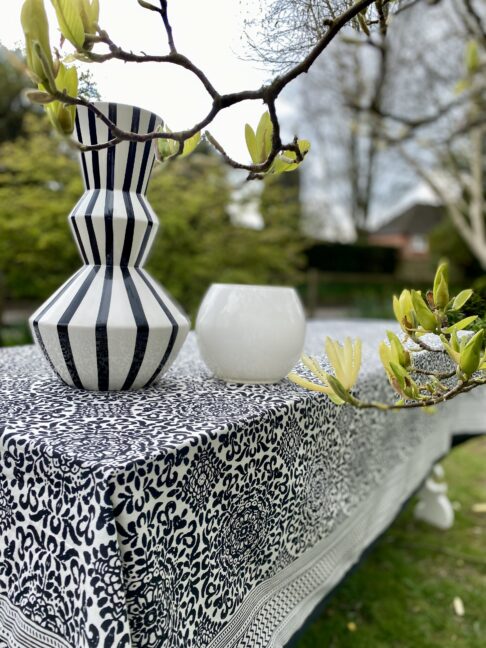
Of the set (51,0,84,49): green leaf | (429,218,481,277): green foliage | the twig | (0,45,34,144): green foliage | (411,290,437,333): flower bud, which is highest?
(0,45,34,144): green foliage

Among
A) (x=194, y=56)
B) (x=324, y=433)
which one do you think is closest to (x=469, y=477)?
(x=324, y=433)

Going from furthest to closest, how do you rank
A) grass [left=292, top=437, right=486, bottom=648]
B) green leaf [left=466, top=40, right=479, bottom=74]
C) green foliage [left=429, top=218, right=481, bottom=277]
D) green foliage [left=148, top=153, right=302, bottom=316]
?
green foliage [left=429, top=218, right=481, bottom=277] → green foliage [left=148, top=153, right=302, bottom=316] → grass [left=292, top=437, right=486, bottom=648] → green leaf [left=466, top=40, right=479, bottom=74]

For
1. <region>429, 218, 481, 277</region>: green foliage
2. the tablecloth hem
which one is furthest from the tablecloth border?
<region>429, 218, 481, 277</region>: green foliage

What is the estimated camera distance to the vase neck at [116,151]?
2.71 feet

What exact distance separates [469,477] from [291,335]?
7.65ft

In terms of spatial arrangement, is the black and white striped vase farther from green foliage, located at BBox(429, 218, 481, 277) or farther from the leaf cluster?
green foliage, located at BBox(429, 218, 481, 277)

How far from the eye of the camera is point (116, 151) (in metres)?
0.84

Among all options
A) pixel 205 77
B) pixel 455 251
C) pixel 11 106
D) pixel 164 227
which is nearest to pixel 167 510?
pixel 205 77

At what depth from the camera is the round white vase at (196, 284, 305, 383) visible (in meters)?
0.88

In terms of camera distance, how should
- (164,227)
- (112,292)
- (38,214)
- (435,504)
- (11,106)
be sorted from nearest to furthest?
(112,292) < (435,504) < (38,214) < (164,227) < (11,106)

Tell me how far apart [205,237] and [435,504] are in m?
3.52

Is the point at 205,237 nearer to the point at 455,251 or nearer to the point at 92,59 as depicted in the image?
the point at 92,59

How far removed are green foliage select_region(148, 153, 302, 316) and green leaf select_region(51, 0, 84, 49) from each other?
13.0ft

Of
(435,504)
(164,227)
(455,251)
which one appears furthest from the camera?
(455,251)
